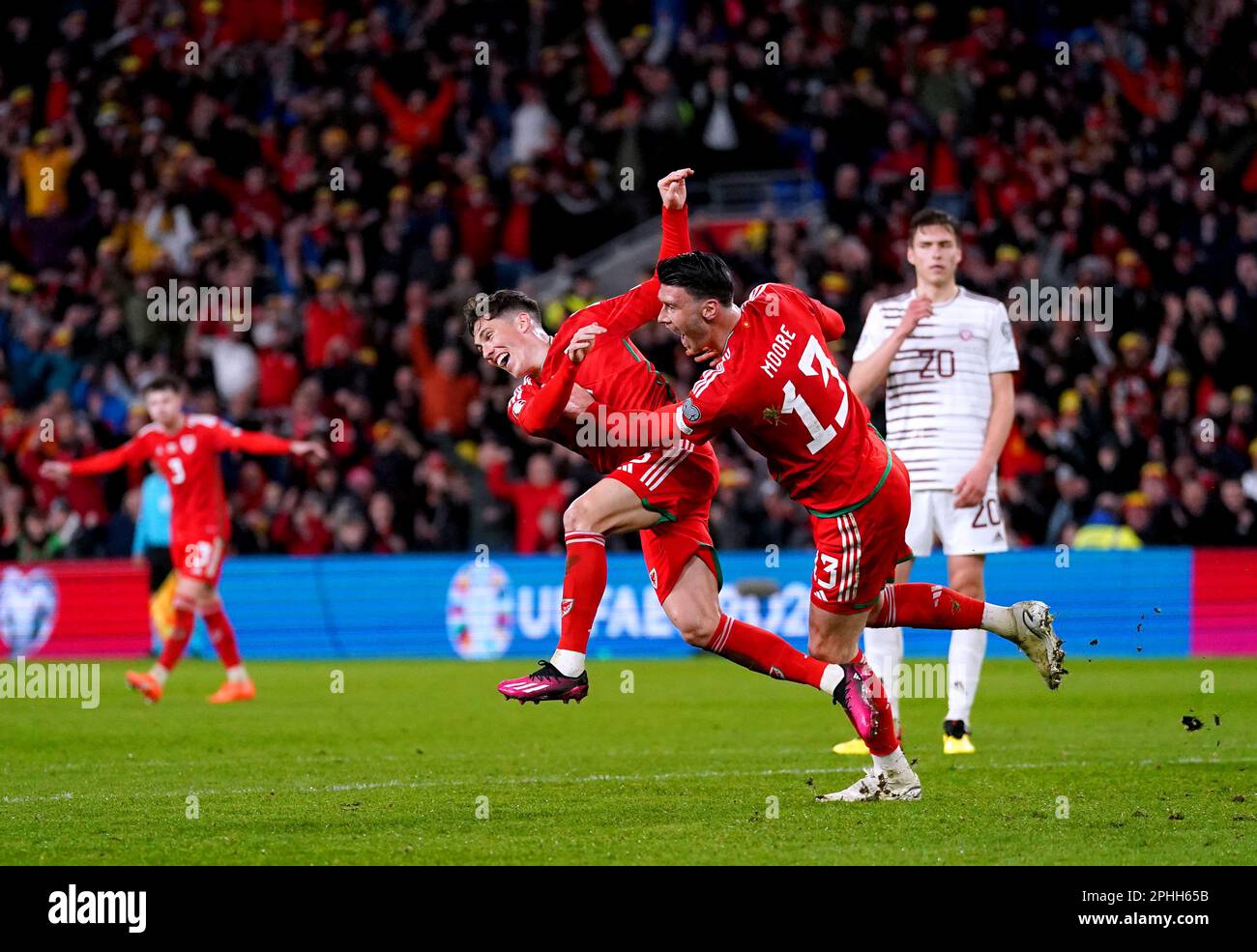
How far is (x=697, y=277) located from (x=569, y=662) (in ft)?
5.62

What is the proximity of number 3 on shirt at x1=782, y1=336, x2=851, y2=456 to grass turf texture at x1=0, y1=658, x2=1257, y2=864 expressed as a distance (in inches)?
58.6

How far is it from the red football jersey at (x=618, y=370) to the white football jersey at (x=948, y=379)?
1679 mm

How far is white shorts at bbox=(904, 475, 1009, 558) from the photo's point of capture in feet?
31.0

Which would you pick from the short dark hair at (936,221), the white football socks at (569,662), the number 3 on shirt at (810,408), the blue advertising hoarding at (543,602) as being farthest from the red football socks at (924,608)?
the blue advertising hoarding at (543,602)

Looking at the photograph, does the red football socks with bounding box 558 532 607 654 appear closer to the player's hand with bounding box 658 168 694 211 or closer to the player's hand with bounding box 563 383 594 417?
the player's hand with bounding box 563 383 594 417

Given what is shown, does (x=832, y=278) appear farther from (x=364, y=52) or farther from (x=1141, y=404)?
(x=364, y=52)

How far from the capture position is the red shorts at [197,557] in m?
13.3

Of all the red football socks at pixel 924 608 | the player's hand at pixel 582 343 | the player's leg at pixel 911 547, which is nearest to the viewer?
the player's hand at pixel 582 343

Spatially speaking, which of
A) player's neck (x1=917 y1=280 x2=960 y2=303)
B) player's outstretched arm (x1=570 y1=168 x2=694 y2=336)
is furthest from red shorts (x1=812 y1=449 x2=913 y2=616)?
player's neck (x1=917 y1=280 x2=960 y2=303)

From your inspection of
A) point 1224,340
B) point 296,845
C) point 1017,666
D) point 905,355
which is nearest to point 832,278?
Result: point 1224,340

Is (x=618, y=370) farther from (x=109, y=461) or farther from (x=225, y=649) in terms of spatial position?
(x=109, y=461)

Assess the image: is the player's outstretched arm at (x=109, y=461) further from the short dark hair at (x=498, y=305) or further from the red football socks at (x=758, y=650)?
the red football socks at (x=758, y=650)

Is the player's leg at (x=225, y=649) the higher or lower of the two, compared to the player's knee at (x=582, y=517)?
lower

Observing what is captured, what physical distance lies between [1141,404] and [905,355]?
356 inches
